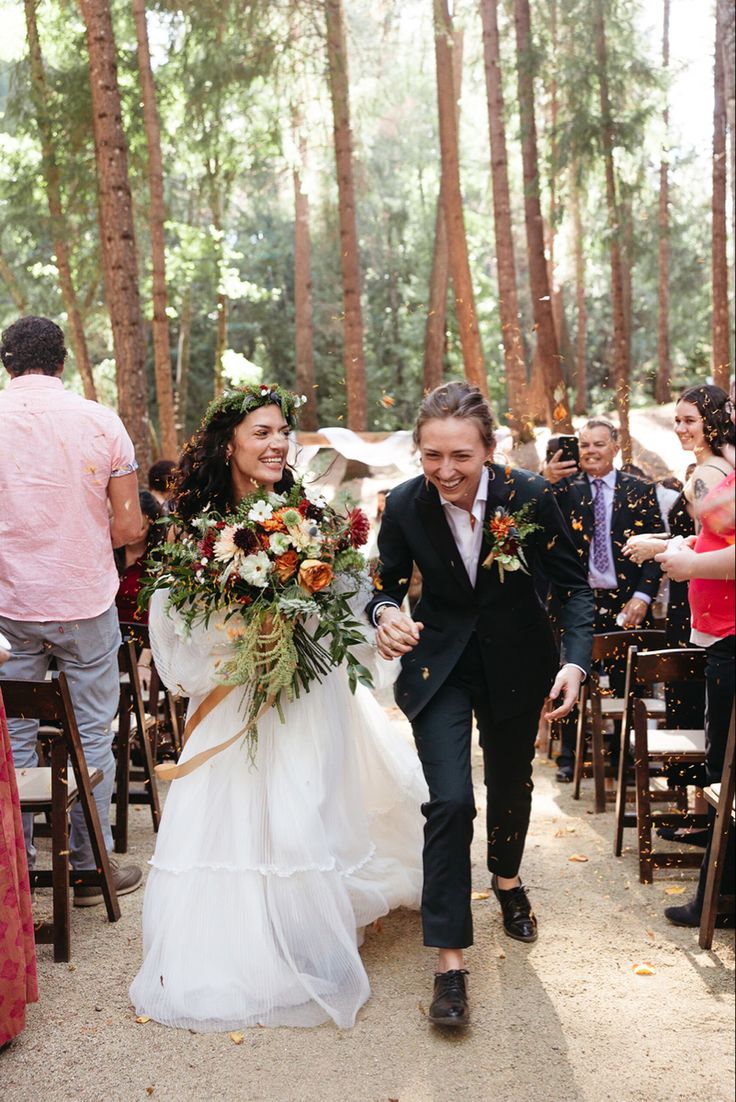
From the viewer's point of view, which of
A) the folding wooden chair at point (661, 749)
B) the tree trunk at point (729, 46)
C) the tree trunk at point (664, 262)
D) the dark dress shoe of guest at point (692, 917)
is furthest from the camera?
the tree trunk at point (664, 262)

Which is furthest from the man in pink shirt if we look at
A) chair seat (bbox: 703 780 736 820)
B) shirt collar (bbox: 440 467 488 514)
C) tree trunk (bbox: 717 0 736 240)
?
tree trunk (bbox: 717 0 736 240)

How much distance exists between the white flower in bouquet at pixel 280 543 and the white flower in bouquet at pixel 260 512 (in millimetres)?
110

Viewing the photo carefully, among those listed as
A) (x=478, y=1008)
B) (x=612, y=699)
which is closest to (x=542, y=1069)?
(x=478, y=1008)

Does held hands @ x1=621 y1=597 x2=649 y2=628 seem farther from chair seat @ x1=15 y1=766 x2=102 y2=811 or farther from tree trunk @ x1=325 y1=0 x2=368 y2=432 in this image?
tree trunk @ x1=325 y1=0 x2=368 y2=432

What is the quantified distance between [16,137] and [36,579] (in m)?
14.1

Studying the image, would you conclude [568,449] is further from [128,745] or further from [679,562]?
[128,745]

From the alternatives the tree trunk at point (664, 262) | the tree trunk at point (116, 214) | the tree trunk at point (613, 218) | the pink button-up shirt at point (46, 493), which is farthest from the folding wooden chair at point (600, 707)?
the tree trunk at point (664, 262)

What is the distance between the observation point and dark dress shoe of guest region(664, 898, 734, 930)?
4809 millimetres

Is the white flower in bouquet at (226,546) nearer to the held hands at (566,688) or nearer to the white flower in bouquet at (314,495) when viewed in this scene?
the white flower in bouquet at (314,495)

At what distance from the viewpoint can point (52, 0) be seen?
49.6ft

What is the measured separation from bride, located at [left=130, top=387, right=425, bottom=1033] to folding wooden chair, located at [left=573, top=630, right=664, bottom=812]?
2060 mm

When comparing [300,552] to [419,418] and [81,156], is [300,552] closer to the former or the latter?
[419,418]

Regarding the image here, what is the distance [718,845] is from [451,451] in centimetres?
200

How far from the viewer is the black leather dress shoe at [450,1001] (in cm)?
389
